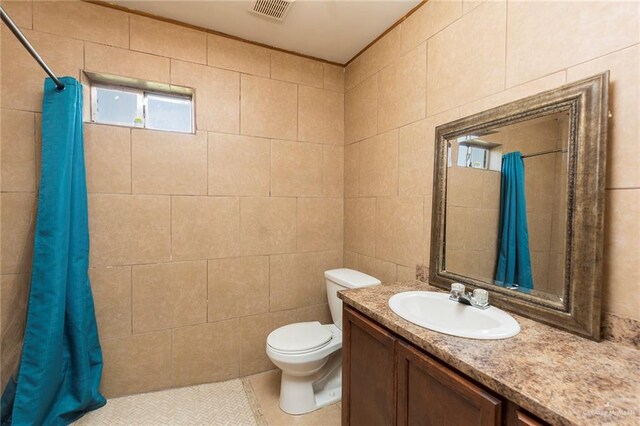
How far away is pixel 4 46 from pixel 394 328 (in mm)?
2492

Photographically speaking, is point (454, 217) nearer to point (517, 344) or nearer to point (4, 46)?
point (517, 344)

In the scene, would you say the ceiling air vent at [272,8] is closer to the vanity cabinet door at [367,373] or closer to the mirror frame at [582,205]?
the mirror frame at [582,205]

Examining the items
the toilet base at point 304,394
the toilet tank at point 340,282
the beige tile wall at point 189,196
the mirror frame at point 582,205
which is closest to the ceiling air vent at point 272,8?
the beige tile wall at point 189,196

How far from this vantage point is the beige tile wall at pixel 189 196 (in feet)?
5.31

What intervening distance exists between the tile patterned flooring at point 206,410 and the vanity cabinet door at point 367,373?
53cm

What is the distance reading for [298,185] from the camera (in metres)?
2.29

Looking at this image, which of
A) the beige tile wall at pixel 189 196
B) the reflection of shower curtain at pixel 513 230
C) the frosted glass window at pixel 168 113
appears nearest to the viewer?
the reflection of shower curtain at pixel 513 230

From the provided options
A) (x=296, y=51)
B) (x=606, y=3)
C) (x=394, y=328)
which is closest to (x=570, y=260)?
(x=394, y=328)

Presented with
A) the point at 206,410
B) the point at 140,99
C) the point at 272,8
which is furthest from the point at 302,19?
the point at 206,410

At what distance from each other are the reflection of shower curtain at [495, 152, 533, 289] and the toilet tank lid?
0.78 metres

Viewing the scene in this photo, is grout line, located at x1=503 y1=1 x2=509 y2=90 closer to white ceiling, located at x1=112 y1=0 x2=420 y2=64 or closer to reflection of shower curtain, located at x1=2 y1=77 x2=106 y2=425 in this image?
white ceiling, located at x1=112 y1=0 x2=420 y2=64

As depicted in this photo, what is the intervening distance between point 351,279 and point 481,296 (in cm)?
87

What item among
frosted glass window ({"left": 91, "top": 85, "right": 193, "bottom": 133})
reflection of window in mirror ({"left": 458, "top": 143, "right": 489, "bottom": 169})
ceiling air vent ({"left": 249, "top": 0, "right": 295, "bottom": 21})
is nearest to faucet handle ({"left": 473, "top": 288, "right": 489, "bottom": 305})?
reflection of window in mirror ({"left": 458, "top": 143, "right": 489, "bottom": 169})

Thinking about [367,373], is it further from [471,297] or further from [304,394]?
[304,394]
